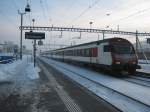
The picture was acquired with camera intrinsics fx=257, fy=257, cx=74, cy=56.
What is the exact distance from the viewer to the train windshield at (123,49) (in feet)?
68.9

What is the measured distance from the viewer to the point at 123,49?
2133cm

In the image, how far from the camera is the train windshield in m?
21.0

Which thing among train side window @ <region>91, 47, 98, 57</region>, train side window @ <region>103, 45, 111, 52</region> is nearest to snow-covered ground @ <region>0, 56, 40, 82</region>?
train side window @ <region>91, 47, 98, 57</region>

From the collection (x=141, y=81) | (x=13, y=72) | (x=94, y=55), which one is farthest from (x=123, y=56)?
(x=13, y=72)

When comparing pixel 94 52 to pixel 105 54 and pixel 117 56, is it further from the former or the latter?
pixel 117 56

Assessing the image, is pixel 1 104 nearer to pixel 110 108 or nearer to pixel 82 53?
pixel 110 108

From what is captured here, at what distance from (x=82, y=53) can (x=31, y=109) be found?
23.8 metres

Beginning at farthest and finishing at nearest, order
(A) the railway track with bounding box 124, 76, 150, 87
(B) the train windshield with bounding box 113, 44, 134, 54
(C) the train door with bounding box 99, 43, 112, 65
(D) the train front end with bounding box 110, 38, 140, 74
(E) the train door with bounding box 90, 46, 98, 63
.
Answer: (E) the train door with bounding box 90, 46, 98, 63 < (C) the train door with bounding box 99, 43, 112, 65 < (B) the train windshield with bounding box 113, 44, 134, 54 < (D) the train front end with bounding box 110, 38, 140, 74 < (A) the railway track with bounding box 124, 76, 150, 87

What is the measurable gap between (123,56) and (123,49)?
703mm

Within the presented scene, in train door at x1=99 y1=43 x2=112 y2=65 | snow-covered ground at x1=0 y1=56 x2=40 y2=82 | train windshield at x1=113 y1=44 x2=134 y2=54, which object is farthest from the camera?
train door at x1=99 y1=43 x2=112 y2=65

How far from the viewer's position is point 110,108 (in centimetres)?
916

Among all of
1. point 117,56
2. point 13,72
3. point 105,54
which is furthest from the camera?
point 13,72

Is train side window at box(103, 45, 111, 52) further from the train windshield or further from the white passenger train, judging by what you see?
the train windshield

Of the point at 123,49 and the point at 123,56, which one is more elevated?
the point at 123,49
